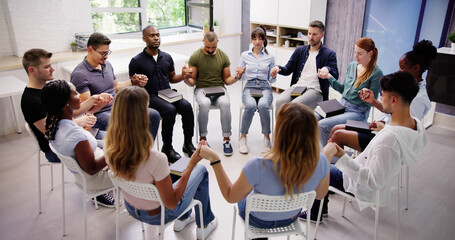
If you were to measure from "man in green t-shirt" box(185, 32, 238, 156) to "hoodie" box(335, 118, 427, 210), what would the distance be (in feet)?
5.76

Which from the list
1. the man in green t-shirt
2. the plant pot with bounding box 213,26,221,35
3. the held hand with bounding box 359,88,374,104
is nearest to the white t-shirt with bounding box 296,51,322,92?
the man in green t-shirt

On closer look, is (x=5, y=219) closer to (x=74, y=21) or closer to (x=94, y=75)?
(x=94, y=75)

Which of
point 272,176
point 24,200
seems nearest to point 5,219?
point 24,200

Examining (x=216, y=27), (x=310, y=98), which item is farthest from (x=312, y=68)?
(x=216, y=27)

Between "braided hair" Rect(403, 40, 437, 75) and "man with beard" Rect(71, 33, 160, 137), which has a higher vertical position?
"braided hair" Rect(403, 40, 437, 75)

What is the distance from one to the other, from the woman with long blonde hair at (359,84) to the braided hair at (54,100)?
2.12 metres

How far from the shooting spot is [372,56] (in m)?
3.04

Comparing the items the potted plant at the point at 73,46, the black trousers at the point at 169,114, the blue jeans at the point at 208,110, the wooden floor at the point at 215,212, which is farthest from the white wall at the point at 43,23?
the blue jeans at the point at 208,110

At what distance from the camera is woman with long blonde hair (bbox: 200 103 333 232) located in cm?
160

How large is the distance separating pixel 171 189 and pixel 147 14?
467 centimetres

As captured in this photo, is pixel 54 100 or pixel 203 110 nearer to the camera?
pixel 54 100

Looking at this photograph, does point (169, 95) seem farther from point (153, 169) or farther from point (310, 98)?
Answer: point (153, 169)

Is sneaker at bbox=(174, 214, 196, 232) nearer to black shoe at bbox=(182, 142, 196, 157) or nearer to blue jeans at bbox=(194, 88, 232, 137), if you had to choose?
Result: black shoe at bbox=(182, 142, 196, 157)

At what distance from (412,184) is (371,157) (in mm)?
1453
